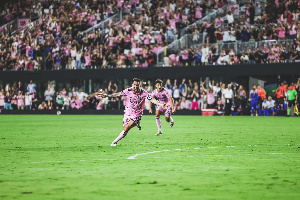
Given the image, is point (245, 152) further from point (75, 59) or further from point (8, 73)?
point (8, 73)

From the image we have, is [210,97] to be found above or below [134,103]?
above

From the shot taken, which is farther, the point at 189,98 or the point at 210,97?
the point at 189,98

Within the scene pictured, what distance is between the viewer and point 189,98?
38.6 m

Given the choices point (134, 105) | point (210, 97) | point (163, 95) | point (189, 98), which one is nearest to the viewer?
point (134, 105)

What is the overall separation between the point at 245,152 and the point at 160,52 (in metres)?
Result: 25.0

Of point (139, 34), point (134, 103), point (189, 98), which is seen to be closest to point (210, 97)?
point (189, 98)

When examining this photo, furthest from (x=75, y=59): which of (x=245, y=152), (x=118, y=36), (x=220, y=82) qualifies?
(x=245, y=152)

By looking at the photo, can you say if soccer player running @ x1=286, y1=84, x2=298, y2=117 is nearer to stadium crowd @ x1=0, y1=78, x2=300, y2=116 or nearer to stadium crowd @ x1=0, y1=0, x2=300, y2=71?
stadium crowd @ x1=0, y1=78, x2=300, y2=116

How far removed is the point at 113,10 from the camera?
42.5 m

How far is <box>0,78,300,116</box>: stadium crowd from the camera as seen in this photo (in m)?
35.4

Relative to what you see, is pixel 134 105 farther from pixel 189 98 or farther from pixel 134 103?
pixel 189 98

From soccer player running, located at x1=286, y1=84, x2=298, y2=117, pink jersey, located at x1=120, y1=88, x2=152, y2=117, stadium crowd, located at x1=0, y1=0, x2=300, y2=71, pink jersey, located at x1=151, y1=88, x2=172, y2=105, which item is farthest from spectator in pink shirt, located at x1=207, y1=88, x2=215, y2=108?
pink jersey, located at x1=120, y1=88, x2=152, y2=117

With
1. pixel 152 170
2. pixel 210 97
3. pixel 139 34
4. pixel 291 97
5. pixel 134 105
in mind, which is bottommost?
pixel 152 170

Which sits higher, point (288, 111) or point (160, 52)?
point (160, 52)
